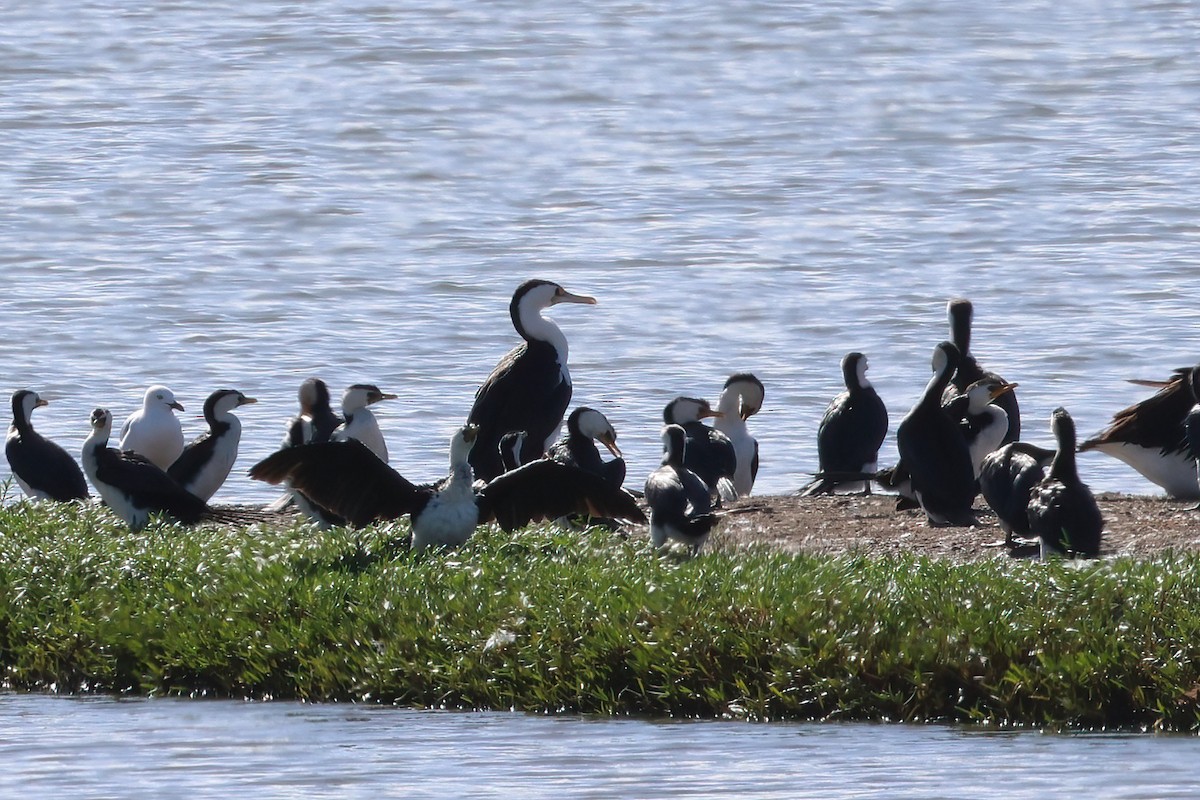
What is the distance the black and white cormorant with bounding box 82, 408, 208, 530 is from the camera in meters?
13.4

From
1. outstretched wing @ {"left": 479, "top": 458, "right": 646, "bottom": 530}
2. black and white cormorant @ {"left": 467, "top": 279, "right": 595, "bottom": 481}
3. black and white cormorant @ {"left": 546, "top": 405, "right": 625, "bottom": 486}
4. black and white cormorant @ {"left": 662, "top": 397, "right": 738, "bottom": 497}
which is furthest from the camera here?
black and white cormorant @ {"left": 467, "top": 279, "right": 595, "bottom": 481}

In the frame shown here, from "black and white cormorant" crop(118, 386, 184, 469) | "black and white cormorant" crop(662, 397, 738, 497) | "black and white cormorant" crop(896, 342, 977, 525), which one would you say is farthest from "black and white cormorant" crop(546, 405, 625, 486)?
"black and white cormorant" crop(118, 386, 184, 469)

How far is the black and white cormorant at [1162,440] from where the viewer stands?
14.2 meters

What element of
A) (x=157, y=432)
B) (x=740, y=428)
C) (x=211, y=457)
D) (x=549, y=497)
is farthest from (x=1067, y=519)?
(x=157, y=432)

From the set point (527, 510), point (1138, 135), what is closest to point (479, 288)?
point (1138, 135)

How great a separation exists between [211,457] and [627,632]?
647 centimetres

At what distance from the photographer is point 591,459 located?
13.8 metres

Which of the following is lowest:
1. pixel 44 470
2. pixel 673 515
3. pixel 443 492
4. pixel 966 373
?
pixel 44 470

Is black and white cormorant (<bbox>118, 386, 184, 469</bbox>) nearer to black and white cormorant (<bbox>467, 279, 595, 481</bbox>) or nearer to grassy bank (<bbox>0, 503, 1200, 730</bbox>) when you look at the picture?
black and white cormorant (<bbox>467, 279, 595, 481</bbox>)

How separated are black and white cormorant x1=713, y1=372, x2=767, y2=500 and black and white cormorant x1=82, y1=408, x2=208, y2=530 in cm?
407

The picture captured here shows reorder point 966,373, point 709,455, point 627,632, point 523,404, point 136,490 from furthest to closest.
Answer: point 966,373
point 523,404
point 709,455
point 136,490
point 627,632

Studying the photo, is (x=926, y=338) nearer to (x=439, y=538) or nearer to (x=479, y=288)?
(x=479, y=288)

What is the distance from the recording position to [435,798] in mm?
7879

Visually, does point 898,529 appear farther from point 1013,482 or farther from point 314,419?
point 314,419
